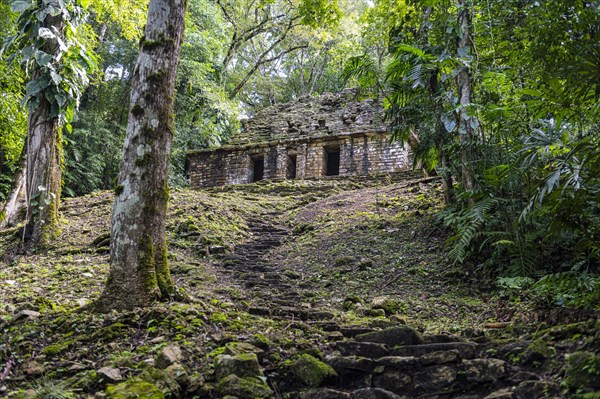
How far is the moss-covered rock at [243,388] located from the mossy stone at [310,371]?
0.26 m

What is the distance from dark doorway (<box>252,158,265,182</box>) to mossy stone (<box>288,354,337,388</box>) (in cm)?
1705

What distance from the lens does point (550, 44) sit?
381cm

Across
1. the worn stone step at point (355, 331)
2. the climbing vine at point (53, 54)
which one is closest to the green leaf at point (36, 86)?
the climbing vine at point (53, 54)

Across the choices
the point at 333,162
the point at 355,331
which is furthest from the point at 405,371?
the point at 333,162

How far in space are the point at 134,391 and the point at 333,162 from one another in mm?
17433

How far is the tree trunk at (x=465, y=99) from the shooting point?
6.52 m

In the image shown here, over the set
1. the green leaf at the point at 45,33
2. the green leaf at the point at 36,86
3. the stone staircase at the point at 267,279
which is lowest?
the stone staircase at the point at 267,279

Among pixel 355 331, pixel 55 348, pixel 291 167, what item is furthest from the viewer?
pixel 291 167

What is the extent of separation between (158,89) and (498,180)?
4.01m

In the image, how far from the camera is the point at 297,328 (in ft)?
14.5

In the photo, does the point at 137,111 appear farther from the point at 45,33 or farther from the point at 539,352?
the point at 539,352

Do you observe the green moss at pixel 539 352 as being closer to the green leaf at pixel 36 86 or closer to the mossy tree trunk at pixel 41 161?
the mossy tree trunk at pixel 41 161

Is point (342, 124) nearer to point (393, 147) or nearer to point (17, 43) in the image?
point (393, 147)

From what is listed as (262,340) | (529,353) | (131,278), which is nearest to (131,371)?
(262,340)
